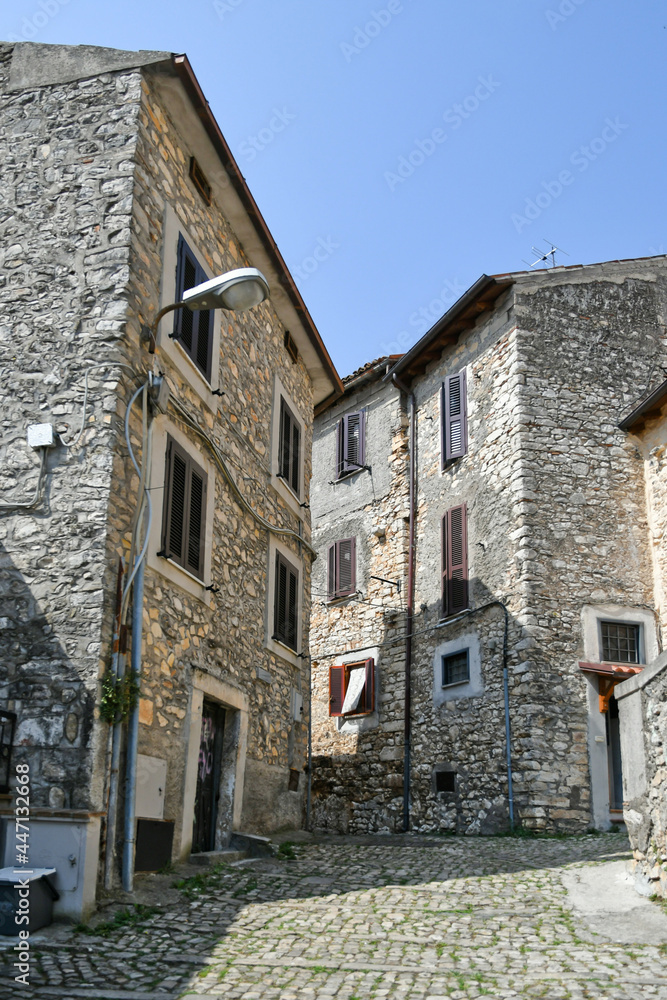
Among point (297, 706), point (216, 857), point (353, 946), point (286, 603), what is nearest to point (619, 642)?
point (297, 706)

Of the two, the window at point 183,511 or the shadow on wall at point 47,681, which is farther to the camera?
the window at point 183,511

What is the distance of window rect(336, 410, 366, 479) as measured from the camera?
1833 cm

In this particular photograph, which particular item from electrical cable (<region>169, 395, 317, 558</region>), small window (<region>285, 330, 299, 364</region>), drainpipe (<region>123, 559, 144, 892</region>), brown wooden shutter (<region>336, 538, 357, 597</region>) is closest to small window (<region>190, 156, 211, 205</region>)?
electrical cable (<region>169, 395, 317, 558</region>)

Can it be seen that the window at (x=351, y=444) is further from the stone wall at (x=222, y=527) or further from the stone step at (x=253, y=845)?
the stone step at (x=253, y=845)

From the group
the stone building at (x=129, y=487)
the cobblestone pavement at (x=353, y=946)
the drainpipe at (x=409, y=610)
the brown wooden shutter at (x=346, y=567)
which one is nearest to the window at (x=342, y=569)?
the brown wooden shutter at (x=346, y=567)

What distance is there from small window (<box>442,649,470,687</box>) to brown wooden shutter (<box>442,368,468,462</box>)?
3.19m

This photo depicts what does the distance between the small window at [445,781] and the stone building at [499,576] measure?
0.03 meters

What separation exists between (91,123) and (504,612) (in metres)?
8.25

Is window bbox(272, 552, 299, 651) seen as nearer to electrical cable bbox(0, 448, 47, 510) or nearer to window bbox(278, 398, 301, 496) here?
window bbox(278, 398, 301, 496)

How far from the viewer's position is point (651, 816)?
7027 mm

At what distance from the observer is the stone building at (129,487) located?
23.4 ft

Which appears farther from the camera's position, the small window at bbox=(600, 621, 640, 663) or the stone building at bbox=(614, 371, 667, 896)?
the small window at bbox=(600, 621, 640, 663)

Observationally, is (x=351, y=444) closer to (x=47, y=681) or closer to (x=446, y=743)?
(x=446, y=743)

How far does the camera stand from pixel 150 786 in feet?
25.5
